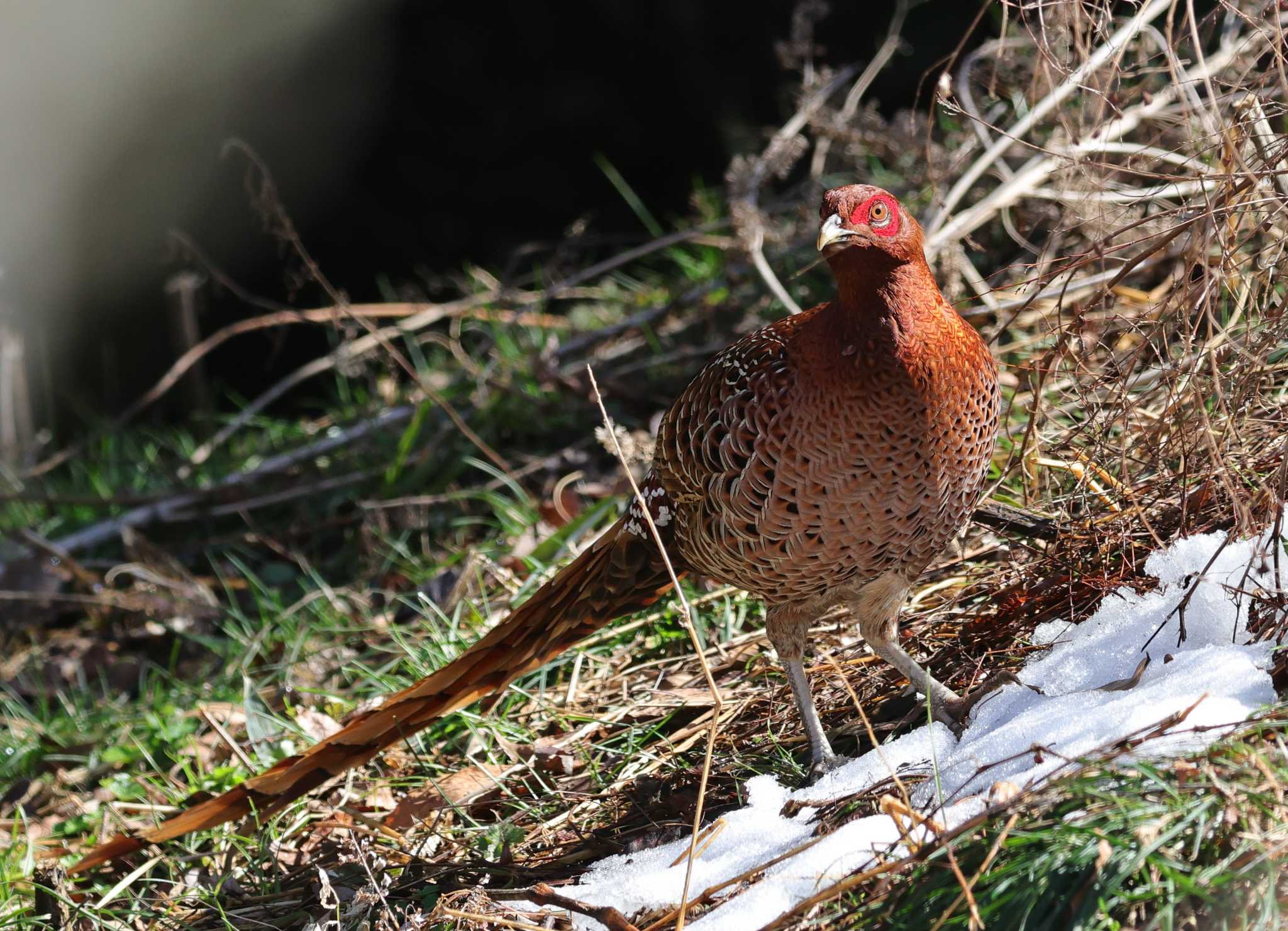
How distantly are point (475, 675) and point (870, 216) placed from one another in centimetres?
141

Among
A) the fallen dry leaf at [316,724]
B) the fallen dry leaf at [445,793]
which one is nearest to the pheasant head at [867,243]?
the fallen dry leaf at [445,793]

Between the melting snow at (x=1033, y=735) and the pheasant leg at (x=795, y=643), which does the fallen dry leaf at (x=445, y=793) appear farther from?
the pheasant leg at (x=795, y=643)

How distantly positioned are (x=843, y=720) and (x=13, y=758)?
2662 millimetres

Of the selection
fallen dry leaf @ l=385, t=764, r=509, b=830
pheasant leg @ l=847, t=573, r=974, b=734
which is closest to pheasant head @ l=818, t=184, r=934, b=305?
pheasant leg @ l=847, t=573, r=974, b=734

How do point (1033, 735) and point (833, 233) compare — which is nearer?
point (1033, 735)

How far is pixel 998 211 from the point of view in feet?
14.6

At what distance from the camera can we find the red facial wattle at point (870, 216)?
7.63ft

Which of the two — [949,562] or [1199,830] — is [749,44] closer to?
[949,562]

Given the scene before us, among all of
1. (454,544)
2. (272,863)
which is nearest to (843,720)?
(272,863)

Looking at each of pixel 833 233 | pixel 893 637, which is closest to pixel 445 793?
pixel 893 637

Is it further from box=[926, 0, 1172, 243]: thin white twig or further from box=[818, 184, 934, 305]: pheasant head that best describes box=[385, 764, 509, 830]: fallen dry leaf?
box=[926, 0, 1172, 243]: thin white twig

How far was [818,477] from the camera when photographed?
2.35 meters

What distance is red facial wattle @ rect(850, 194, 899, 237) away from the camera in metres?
2.33

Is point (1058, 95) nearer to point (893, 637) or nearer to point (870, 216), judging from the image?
point (870, 216)
